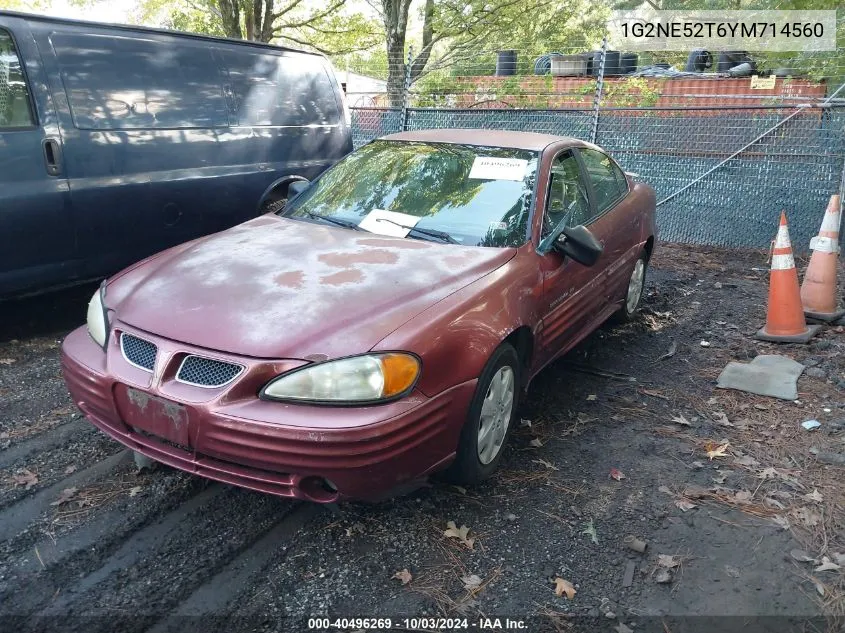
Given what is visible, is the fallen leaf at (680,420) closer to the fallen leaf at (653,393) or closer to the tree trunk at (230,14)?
the fallen leaf at (653,393)

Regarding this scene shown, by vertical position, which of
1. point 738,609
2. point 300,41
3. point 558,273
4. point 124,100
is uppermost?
point 300,41

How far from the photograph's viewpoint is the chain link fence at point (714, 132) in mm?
8102

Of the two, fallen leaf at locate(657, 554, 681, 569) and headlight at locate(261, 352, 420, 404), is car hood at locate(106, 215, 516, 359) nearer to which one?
headlight at locate(261, 352, 420, 404)

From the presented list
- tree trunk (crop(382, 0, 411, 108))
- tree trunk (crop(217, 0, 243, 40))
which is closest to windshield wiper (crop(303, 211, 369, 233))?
tree trunk (crop(382, 0, 411, 108))

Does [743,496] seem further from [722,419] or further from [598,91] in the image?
[598,91]

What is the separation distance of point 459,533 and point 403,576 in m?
0.36

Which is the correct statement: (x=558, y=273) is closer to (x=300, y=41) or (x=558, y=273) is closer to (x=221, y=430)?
(x=221, y=430)

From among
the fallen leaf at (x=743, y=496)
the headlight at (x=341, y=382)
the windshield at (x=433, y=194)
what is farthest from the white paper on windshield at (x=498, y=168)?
the fallen leaf at (x=743, y=496)

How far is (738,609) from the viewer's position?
258cm

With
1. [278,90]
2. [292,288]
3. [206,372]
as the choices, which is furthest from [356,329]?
[278,90]

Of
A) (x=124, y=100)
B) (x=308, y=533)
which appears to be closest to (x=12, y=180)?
(x=124, y=100)

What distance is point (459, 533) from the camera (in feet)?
9.65

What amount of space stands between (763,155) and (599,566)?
7116mm

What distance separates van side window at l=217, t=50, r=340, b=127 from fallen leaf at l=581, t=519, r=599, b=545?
180 inches
